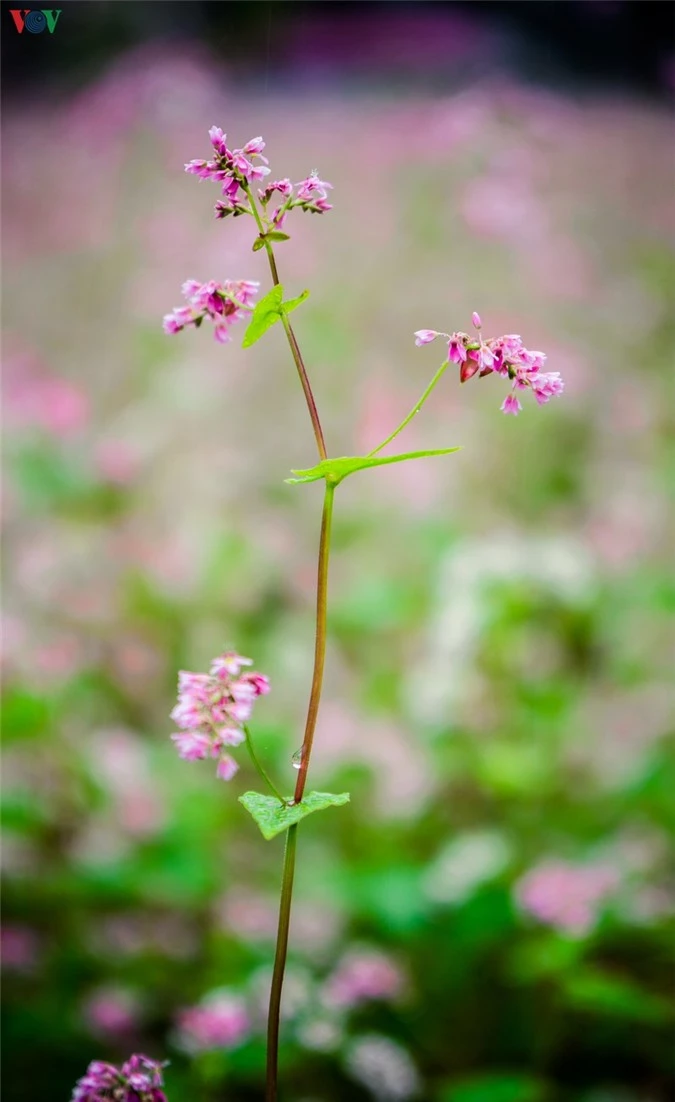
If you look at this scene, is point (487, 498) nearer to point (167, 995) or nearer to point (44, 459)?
point (44, 459)

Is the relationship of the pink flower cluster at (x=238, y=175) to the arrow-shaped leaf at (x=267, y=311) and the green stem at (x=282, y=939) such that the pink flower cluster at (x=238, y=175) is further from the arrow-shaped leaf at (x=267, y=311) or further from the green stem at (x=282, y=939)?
the green stem at (x=282, y=939)

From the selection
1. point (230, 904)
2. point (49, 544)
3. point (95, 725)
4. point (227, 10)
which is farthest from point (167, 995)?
point (227, 10)

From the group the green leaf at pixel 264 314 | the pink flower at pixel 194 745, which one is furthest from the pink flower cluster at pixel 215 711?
the green leaf at pixel 264 314

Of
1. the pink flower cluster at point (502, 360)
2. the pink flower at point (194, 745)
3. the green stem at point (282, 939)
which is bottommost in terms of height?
the green stem at point (282, 939)

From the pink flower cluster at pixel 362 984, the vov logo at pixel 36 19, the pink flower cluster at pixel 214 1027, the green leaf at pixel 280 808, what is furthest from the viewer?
the pink flower cluster at pixel 362 984

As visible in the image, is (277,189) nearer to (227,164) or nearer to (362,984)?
(227,164)

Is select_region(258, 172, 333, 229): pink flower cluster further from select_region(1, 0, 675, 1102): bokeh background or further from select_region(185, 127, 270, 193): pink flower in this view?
select_region(1, 0, 675, 1102): bokeh background
